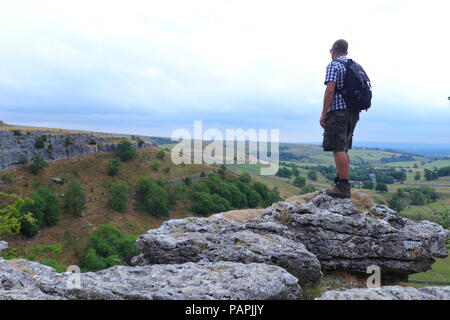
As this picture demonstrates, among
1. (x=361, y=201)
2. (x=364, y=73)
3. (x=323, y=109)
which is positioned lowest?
(x=361, y=201)

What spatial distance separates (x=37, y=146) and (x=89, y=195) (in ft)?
67.4

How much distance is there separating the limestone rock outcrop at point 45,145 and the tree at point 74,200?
1964 centimetres

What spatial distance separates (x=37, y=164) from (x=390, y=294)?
8439 centimetres

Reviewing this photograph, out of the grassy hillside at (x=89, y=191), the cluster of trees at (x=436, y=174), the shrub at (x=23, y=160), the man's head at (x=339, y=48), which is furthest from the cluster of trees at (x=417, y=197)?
the shrub at (x=23, y=160)

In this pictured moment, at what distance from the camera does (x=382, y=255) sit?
945 cm

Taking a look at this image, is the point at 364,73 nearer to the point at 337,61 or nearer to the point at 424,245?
the point at 337,61

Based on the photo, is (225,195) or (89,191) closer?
(89,191)

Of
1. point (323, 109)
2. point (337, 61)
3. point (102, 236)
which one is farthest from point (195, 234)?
point (102, 236)

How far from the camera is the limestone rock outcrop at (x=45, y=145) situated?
7219cm

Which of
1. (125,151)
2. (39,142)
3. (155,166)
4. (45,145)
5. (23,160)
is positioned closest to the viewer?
(23,160)

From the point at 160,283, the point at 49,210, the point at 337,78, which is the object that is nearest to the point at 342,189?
the point at 337,78

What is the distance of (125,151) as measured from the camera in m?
97.5

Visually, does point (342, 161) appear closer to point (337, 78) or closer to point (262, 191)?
point (337, 78)
